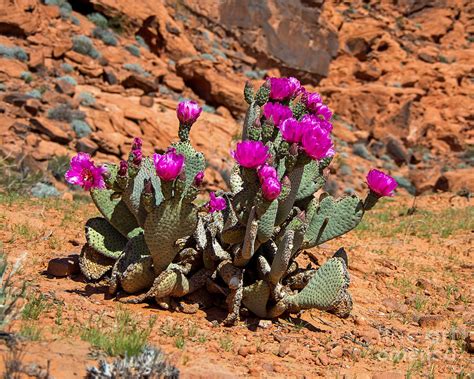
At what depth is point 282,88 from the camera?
407 centimetres

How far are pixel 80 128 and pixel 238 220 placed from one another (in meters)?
8.23

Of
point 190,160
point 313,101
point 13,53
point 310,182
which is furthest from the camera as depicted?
point 13,53

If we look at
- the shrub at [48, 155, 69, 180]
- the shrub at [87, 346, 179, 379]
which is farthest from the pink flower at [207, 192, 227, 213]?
the shrub at [48, 155, 69, 180]

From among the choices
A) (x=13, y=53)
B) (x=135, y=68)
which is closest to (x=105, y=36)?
(x=135, y=68)

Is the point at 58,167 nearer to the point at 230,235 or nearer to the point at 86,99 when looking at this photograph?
the point at 86,99

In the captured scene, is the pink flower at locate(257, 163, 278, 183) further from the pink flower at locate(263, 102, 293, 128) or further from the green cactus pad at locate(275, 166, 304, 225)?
the pink flower at locate(263, 102, 293, 128)

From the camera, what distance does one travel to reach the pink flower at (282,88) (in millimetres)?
4074

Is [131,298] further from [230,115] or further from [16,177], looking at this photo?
[230,115]

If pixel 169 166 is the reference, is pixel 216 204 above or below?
below

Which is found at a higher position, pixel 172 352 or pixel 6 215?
pixel 172 352

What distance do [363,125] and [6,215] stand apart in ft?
52.3

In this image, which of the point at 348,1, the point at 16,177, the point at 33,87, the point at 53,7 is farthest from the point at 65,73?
the point at 348,1

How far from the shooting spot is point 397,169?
59.5ft

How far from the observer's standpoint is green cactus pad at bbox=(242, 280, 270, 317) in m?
3.67
